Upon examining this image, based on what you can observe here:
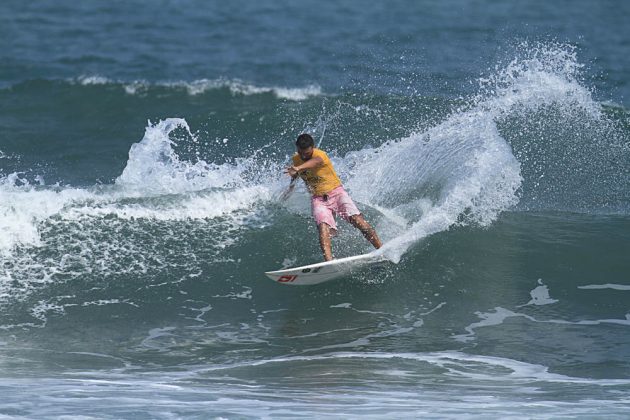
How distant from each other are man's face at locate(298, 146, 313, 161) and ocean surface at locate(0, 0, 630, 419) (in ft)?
4.67

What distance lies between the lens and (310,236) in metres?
13.3

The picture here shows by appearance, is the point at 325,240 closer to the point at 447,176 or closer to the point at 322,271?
the point at 322,271

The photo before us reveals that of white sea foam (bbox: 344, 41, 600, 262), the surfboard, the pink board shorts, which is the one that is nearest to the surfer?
the pink board shorts

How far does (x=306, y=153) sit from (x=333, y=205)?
0.75 metres

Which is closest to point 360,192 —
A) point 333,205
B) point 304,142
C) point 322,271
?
point 333,205

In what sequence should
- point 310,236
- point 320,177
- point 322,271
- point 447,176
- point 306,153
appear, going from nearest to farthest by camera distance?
point 322,271 < point 306,153 < point 320,177 < point 310,236 < point 447,176

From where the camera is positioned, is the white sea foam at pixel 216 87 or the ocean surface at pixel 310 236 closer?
the ocean surface at pixel 310 236

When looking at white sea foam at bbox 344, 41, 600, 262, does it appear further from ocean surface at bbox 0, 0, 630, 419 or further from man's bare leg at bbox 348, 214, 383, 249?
man's bare leg at bbox 348, 214, 383, 249

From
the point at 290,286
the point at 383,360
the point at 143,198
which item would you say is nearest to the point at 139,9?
the point at 143,198

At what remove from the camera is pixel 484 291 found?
1196 centimetres

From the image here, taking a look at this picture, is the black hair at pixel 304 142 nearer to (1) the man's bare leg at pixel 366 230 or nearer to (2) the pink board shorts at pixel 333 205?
(2) the pink board shorts at pixel 333 205

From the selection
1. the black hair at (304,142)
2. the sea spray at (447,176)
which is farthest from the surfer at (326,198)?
the sea spray at (447,176)

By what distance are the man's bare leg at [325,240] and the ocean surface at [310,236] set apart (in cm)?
43

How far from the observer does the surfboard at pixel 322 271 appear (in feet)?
37.6
